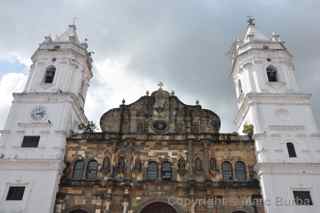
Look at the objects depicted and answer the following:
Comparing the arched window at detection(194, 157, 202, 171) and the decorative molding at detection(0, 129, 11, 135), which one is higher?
the decorative molding at detection(0, 129, 11, 135)

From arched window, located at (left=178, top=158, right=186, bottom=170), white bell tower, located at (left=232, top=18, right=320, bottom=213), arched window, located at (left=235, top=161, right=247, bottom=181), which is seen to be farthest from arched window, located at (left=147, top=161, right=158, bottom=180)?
white bell tower, located at (left=232, top=18, right=320, bottom=213)

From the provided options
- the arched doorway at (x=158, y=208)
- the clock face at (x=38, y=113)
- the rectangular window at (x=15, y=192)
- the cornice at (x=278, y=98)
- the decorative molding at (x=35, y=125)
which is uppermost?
the cornice at (x=278, y=98)

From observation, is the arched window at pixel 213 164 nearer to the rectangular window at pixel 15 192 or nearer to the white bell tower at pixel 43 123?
the white bell tower at pixel 43 123

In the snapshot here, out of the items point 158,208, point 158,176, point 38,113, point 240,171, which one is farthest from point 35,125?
point 240,171

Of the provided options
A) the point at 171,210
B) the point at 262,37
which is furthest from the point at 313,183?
the point at 262,37

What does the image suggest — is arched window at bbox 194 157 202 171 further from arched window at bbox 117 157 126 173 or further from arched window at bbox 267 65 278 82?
arched window at bbox 267 65 278 82

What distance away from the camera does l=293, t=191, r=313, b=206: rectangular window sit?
74.5ft

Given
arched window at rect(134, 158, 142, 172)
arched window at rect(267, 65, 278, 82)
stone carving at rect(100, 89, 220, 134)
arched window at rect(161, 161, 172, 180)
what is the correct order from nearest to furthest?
arched window at rect(161, 161, 172, 180)
arched window at rect(134, 158, 142, 172)
stone carving at rect(100, 89, 220, 134)
arched window at rect(267, 65, 278, 82)

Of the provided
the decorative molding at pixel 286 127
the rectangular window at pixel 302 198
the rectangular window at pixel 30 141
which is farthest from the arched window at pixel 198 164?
the rectangular window at pixel 30 141

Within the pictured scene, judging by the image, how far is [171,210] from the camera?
23766mm

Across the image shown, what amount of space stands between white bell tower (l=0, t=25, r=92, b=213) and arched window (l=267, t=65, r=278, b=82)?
1770cm

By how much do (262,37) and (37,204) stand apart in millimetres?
26138

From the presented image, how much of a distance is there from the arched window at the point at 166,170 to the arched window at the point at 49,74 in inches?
522

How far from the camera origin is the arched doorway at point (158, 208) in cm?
2377
